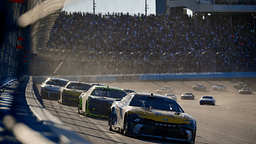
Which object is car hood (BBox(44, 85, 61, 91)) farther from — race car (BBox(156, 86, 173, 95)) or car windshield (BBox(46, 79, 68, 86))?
race car (BBox(156, 86, 173, 95))

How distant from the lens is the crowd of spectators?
37969 millimetres

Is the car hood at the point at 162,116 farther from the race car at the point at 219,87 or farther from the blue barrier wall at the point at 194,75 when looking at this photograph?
the race car at the point at 219,87

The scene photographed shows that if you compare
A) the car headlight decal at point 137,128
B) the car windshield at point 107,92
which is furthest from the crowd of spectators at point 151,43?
Result: the car headlight decal at point 137,128

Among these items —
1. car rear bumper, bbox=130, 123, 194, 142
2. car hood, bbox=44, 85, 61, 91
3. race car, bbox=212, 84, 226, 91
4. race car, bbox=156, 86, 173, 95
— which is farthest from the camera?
race car, bbox=212, 84, 226, 91

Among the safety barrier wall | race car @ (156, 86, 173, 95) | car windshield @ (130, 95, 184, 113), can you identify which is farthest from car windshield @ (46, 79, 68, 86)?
race car @ (156, 86, 173, 95)

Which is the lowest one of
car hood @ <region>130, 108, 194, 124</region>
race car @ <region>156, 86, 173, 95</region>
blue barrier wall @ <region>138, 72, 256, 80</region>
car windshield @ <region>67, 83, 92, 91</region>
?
race car @ <region>156, 86, 173, 95</region>

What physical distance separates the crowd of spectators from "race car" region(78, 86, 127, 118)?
77.6ft

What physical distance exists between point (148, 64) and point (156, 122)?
3218 cm

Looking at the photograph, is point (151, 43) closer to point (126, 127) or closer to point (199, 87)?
point (199, 87)

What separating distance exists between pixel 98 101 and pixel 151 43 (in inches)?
1492

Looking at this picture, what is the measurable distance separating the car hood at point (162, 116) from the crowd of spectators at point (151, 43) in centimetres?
2847

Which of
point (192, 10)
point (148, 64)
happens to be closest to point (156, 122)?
point (148, 64)

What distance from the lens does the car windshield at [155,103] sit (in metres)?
8.27

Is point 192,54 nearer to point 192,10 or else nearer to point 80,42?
point 80,42
